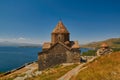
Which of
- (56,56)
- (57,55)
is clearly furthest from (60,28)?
(56,56)

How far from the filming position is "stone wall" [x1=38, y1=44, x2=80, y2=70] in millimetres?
39875

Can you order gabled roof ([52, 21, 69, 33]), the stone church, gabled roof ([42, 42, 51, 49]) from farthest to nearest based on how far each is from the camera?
1. gabled roof ([42, 42, 51, 49])
2. gabled roof ([52, 21, 69, 33])
3. the stone church

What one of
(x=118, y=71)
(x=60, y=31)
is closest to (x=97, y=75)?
(x=118, y=71)

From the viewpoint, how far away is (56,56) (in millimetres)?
40125

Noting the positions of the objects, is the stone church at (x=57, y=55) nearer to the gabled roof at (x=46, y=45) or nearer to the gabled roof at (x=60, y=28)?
the gabled roof at (x=46, y=45)

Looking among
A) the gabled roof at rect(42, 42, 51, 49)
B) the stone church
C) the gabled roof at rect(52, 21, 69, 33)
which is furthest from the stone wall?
the gabled roof at rect(52, 21, 69, 33)

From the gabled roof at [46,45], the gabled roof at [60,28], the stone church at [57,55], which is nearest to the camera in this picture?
the stone church at [57,55]

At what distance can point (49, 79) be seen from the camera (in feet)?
Result: 71.7

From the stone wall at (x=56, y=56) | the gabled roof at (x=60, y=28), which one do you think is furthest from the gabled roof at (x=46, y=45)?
the gabled roof at (x=60, y=28)

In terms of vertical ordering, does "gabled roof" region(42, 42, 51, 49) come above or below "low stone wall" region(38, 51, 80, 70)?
above

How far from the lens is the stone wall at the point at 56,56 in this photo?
39.9 metres

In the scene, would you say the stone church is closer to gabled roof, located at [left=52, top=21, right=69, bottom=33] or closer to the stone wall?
the stone wall

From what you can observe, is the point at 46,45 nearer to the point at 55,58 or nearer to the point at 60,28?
the point at 55,58

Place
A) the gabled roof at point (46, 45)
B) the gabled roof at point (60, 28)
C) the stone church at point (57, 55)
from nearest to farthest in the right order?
the stone church at point (57, 55), the gabled roof at point (60, 28), the gabled roof at point (46, 45)
